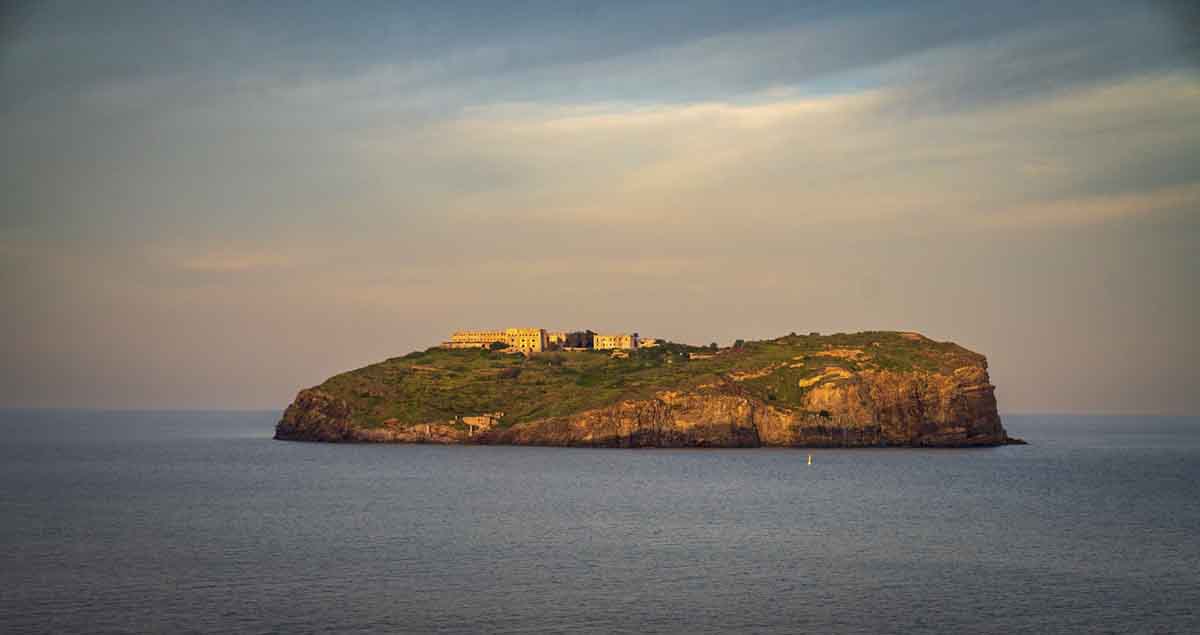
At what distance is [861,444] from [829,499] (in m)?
95.4

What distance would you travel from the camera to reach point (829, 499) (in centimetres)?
10550

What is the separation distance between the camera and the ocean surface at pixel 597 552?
5116cm

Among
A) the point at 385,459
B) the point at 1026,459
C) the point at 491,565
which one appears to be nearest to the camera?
the point at 491,565

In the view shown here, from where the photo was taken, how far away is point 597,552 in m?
70.6

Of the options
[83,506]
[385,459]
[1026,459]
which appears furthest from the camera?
[1026,459]

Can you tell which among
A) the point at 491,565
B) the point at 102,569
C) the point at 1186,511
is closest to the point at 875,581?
the point at 491,565

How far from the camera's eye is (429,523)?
85.6 m

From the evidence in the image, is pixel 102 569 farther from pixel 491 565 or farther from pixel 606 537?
pixel 606 537

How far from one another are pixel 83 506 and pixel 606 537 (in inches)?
1901

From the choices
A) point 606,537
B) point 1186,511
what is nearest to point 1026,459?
point 1186,511

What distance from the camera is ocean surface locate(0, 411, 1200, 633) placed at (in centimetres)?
5116

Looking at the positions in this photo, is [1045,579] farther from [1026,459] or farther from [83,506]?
[1026,459]

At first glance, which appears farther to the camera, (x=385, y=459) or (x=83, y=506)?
(x=385, y=459)

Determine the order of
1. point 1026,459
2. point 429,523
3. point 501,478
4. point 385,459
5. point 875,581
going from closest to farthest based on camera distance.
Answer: point 875,581, point 429,523, point 501,478, point 385,459, point 1026,459
